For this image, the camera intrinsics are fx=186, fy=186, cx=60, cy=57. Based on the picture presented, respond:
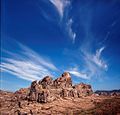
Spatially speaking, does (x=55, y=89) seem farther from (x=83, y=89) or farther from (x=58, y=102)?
(x=83, y=89)

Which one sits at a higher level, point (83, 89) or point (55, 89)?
point (83, 89)

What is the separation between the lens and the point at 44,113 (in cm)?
9025

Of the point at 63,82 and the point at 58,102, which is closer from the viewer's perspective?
the point at 58,102

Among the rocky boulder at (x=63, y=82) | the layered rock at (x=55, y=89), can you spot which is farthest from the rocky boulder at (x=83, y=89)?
the rocky boulder at (x=63, y=82)

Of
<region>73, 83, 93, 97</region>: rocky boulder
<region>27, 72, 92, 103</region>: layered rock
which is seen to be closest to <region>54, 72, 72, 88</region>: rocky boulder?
<region>27, 72, 92, 103</region>: layered rock

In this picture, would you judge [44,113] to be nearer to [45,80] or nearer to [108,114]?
[108,114]

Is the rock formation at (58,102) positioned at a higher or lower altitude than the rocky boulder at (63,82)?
lower

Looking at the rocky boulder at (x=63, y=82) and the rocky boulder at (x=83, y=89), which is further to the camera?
the rocky boulder at (x=63, y=82)

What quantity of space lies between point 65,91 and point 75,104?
20053 millimetres

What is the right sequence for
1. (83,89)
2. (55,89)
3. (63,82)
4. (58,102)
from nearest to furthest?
1. (58,102)
2. (55,89)
3. (63,82)
4. (83,89)

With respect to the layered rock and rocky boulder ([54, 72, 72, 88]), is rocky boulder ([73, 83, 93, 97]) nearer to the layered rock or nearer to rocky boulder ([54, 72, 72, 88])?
the layered rock

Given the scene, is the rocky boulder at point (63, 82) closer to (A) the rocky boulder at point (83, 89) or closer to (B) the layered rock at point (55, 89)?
(B) the layered rock at point (55, 89)

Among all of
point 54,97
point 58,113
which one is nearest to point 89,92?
point 54,97

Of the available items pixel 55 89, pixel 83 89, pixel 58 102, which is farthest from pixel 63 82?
pixel 58 102
